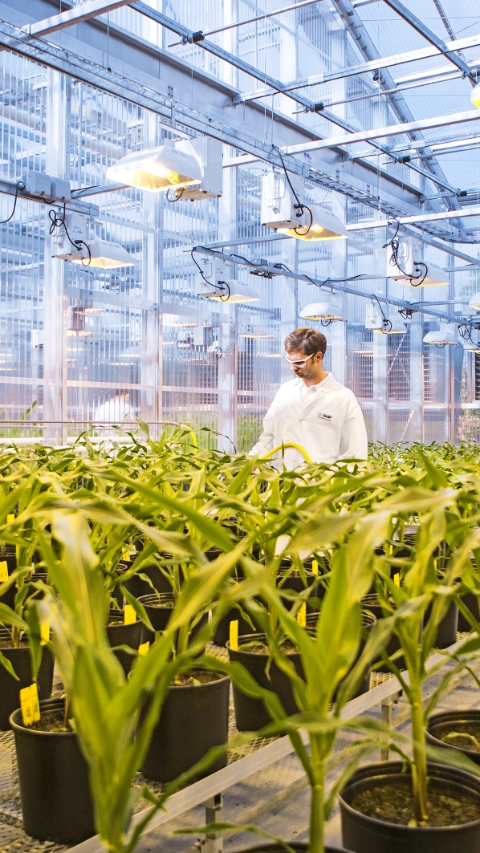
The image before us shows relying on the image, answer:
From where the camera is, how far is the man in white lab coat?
2.60 m

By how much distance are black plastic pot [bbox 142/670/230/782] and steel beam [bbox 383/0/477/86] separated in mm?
4923

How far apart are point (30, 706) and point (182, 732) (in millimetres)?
215

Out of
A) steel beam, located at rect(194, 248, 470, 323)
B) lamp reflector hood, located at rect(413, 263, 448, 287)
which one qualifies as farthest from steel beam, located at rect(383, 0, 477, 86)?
steel beam, located at rect(194, 248, 470, 323)

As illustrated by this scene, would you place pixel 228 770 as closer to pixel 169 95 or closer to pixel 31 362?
pixel 169 95

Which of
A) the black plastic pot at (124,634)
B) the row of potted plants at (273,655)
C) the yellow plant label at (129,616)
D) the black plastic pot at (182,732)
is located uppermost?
the row of potted plants at (273,655)

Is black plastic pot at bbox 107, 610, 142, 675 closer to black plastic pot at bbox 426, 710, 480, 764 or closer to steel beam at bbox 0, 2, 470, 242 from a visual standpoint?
black plastic pot at bbox 426, 710, 480, 764

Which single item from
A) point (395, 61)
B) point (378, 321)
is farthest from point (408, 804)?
point (378, 321)

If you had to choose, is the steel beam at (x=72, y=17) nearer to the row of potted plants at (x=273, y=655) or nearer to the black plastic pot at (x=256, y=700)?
the row of potted plants at (x=273, y=655)

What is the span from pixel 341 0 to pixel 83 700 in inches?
333

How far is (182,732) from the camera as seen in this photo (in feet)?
A: 3.71

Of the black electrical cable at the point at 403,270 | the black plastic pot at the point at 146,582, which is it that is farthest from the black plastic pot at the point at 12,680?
the black electrical cable at the point at 403,270

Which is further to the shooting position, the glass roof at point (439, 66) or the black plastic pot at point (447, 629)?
the glass roof at point (439, 66)

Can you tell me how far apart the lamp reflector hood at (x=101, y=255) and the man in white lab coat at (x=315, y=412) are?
2655mm

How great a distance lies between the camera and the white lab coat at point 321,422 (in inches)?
104
